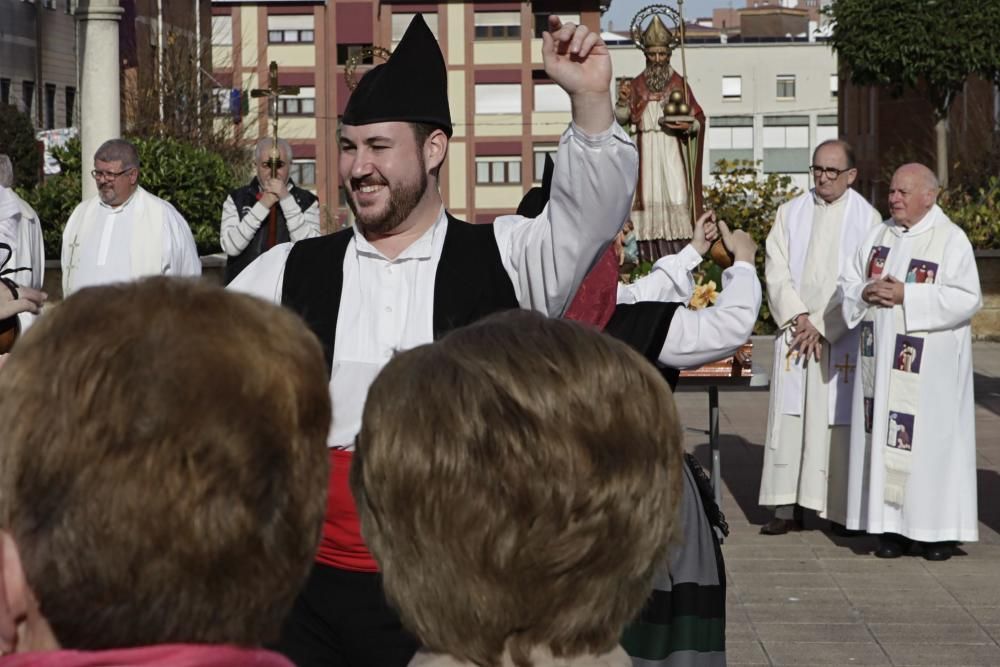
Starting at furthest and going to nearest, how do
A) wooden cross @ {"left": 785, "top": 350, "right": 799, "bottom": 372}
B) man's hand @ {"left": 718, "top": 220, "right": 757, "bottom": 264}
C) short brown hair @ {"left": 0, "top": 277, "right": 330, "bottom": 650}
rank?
1. wooden cross @ {"left": 785, "top": 350, "right": 799, "bottom": 372}
2. man's hand @ {"left": 718, "top": 220, "right": 757, "bottom": 264}
3. short brown hair @ {"left": 0, "top": 277, "right": 330, "bottom": 650}

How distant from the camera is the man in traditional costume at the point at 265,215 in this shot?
36.0ft

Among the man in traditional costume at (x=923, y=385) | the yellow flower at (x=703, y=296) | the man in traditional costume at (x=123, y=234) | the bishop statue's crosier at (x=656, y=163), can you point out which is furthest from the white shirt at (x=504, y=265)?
the bishop statue's crosier at (x=656, y=163)

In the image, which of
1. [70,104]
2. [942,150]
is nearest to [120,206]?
[942,150]

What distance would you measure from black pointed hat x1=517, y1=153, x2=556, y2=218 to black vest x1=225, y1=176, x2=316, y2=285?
6.05m

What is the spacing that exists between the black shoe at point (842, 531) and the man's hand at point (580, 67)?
6264 mm

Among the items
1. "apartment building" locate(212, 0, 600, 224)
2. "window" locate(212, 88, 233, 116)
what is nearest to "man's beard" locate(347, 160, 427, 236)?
"window" locate(212, 88, 233, 116)

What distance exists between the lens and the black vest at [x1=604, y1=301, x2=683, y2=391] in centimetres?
461

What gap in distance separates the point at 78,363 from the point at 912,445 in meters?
7.76

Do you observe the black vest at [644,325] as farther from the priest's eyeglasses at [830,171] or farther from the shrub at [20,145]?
the shrub at [20,145]

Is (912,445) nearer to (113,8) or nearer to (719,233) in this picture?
(719,233)

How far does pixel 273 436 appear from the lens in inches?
68.6

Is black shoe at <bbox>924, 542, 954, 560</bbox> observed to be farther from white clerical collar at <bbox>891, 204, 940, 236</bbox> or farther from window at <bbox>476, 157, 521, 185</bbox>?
window at <bbox>476, 157, 521, 185</bbox>

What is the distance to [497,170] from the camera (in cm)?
7225

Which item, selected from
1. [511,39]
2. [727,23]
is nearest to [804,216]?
[511,39]
